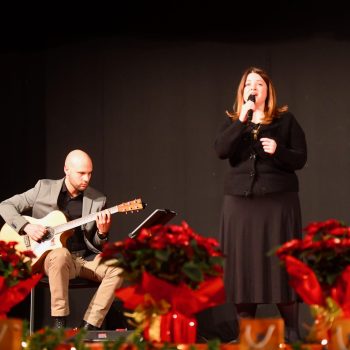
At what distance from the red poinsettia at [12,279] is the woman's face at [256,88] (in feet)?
4.63

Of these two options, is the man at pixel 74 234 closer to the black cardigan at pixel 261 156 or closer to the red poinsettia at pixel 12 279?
the black cardigan at pixel 261 156

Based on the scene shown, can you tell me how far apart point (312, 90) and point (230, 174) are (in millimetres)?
1444

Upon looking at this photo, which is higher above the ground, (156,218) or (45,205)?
(45,205)

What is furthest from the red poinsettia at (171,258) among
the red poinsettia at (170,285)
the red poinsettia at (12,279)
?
the red poinsettia at (12,279)

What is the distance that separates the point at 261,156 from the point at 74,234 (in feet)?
4.27

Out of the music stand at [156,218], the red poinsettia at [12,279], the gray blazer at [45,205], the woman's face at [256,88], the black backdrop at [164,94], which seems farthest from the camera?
the black backdrop at [164,94]

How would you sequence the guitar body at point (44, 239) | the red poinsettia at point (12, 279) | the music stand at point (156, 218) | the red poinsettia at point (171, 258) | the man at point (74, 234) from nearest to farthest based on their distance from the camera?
the red poinsettia at point (171, 258) → the red poinsettia at point (12, 279) → the music stand at point (156, 218) → the man at point (74, 234) → the guitar body at point (44, 239)

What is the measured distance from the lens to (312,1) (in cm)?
513

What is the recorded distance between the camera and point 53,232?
4.52 metres

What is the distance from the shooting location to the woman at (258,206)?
3.87m

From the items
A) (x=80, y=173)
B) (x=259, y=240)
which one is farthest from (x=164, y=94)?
(x=259, y=240)

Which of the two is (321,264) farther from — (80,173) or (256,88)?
(80,173)

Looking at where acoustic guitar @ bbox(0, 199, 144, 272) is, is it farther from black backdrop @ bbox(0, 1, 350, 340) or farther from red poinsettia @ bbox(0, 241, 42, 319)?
red poinsettia @ bbox(0, 241, 42, 319)

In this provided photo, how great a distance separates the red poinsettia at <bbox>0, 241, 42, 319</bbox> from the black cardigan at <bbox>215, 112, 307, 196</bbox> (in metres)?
1.18
